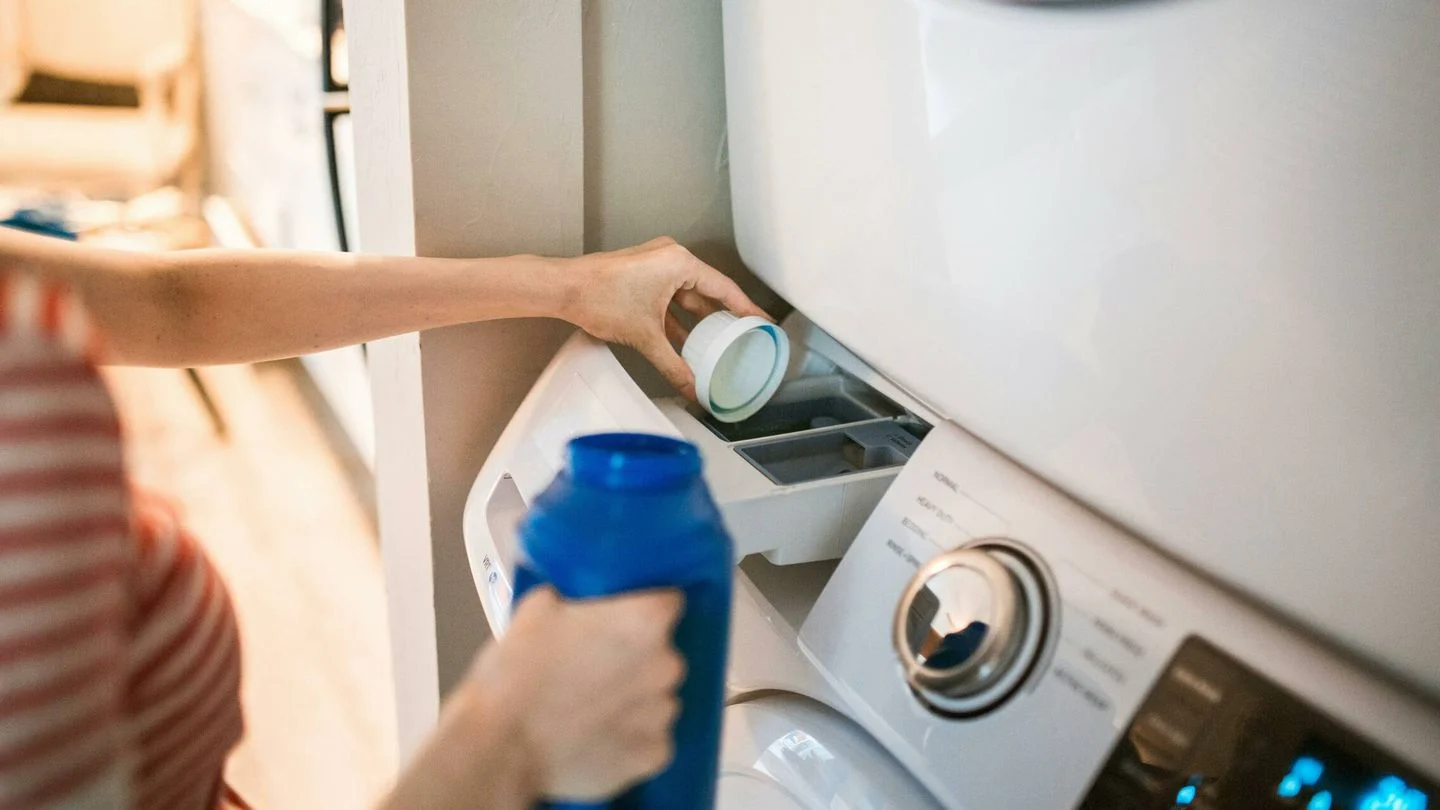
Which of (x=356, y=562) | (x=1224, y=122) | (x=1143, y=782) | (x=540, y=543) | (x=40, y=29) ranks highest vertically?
(x=40, y=29)

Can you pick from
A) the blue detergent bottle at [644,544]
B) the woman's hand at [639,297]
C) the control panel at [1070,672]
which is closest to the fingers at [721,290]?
the woman's hand at [639,297]

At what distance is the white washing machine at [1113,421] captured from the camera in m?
0.31

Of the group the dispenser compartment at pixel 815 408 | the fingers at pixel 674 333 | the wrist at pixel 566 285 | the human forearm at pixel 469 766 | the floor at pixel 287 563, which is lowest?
the floor at pixel 287 563

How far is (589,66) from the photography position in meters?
0.69

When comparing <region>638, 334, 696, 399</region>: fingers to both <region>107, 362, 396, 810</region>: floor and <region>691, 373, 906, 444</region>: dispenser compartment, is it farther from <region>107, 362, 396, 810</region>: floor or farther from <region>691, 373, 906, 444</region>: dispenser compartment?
<region>107, 362, 396, 810</region>: floor

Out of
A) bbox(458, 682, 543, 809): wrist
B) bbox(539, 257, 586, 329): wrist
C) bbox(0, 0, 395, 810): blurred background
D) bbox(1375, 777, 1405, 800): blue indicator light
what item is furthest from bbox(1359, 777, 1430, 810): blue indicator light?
bbox(0, 0, 395, 810): blurred background

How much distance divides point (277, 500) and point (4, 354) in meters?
1.76

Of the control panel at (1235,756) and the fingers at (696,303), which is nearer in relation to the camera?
the control panel at (1235,756)

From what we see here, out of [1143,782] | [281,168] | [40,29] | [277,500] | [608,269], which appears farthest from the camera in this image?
[40,29]

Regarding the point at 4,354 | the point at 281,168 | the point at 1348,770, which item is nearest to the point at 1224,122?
the point at 1348,770

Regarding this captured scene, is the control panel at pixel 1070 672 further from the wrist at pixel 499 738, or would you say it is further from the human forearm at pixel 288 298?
the human forearm at pixel 288 298

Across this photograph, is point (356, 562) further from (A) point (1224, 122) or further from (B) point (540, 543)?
(A) point (1224, 122)

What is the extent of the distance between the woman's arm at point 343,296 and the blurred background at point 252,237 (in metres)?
0.14

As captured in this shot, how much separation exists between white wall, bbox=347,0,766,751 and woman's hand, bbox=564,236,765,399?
0.21 ft
